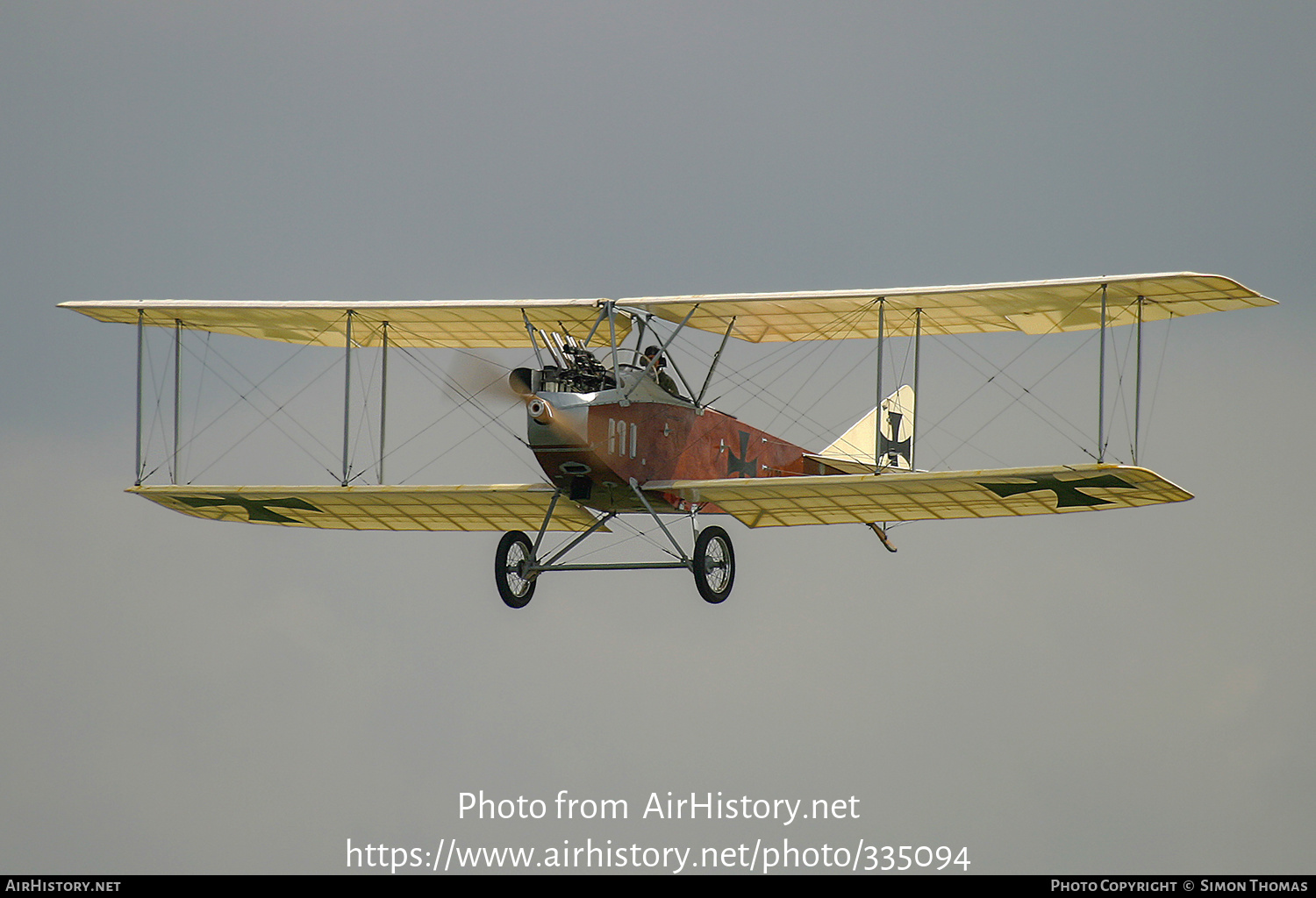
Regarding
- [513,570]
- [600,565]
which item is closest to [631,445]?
[600,565]

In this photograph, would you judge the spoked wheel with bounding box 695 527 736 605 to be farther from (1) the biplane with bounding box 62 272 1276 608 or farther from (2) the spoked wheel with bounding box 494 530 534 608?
(2) the spoked wheel with bounding box 494 530 534 608

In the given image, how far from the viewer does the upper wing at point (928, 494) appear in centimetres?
1998

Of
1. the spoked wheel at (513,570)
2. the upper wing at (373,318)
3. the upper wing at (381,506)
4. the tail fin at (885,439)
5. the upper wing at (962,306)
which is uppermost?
the upper wing at (962,306)

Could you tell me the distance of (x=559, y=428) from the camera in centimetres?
2091

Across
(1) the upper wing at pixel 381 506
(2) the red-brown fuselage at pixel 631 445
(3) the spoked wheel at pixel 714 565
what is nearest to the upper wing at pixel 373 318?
(2) the red-brown fuselage at pixel 631 445

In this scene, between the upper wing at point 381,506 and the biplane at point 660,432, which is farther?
the upper wing at point 381,506

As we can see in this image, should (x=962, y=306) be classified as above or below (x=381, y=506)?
above

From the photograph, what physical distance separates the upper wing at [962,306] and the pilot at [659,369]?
45 cm

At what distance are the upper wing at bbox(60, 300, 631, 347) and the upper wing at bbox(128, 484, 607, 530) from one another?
2115 millimetres

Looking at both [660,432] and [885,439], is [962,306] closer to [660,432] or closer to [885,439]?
[660,432]

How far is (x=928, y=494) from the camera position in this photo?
21.0 m

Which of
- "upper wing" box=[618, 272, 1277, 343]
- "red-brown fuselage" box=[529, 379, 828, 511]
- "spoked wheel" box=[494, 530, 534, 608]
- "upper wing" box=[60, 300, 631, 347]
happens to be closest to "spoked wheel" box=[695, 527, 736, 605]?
"red-brown fuselage" box=[529, 379, 828, 511]

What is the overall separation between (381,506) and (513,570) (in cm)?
228

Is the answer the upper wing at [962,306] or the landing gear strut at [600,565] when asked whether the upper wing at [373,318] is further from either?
the landing gear strut at [600,565]
